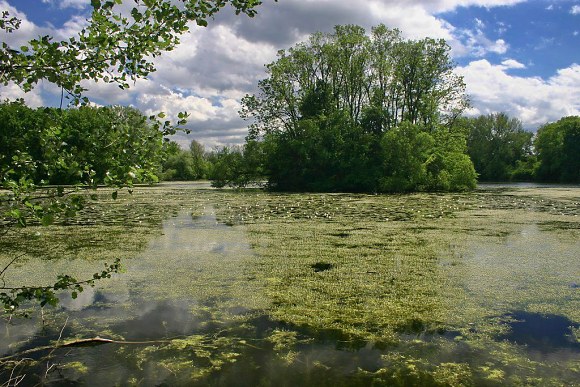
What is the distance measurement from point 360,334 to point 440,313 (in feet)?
3.60

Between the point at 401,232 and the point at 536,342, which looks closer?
the point at 536,342

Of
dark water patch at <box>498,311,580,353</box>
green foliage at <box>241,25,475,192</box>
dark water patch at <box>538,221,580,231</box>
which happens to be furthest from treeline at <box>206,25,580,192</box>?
dark water patch at <box>498,311,580,353</box>

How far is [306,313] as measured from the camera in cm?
438

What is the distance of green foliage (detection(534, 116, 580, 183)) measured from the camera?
133ft

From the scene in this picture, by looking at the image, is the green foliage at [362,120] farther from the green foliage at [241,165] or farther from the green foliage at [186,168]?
the green foliage at [186,168]

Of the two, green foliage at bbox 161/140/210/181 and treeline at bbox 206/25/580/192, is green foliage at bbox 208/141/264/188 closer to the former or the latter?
treeline at bbox 206/25/580/192

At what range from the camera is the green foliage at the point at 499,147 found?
49.2m

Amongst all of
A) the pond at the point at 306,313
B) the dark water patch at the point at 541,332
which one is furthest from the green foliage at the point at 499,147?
the dark water patch at the point at 541,332

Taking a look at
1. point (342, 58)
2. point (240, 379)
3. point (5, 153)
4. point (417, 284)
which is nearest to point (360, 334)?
point (240, 379)

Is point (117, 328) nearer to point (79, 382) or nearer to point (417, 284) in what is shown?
point (79, 382)

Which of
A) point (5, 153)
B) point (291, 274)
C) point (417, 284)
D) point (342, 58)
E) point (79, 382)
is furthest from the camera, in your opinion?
point (342, 58)

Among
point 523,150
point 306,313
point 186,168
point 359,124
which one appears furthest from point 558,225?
point 186,168

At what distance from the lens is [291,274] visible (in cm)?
598

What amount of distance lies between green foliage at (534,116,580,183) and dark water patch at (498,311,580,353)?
43662 millimetres
